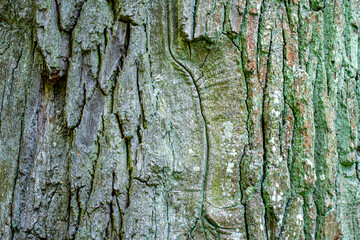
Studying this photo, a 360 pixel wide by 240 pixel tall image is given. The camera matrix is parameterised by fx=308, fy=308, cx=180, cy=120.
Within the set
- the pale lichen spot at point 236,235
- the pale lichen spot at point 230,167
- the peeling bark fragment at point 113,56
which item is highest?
the peeling bark fragment at point 113,56

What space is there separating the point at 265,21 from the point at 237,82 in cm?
26

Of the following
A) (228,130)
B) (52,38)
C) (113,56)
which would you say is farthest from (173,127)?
(52,38)

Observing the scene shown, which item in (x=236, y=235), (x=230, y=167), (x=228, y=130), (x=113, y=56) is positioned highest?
(x=113, y=56)

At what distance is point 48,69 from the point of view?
1188 millimetres

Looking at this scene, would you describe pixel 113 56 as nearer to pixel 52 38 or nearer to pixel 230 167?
pixel 52 38

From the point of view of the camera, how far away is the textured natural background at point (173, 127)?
1.08 metres

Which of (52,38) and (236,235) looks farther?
(52,38)

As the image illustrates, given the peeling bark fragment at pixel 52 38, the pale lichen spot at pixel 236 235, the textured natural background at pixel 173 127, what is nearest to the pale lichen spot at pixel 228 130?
the textured natural background at pixel 173 127

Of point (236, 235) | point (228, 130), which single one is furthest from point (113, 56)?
point (236, 235)

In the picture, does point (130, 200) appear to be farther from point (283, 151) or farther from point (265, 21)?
point (265, 21)

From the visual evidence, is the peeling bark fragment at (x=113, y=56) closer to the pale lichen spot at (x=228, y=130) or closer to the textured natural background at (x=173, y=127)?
the textured natural background at (x=173, y=127)

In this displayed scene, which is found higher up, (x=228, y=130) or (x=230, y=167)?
(x=228, y=130)

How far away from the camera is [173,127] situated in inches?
44.4

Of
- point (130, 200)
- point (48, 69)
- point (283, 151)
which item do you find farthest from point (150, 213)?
point (48, 69)
